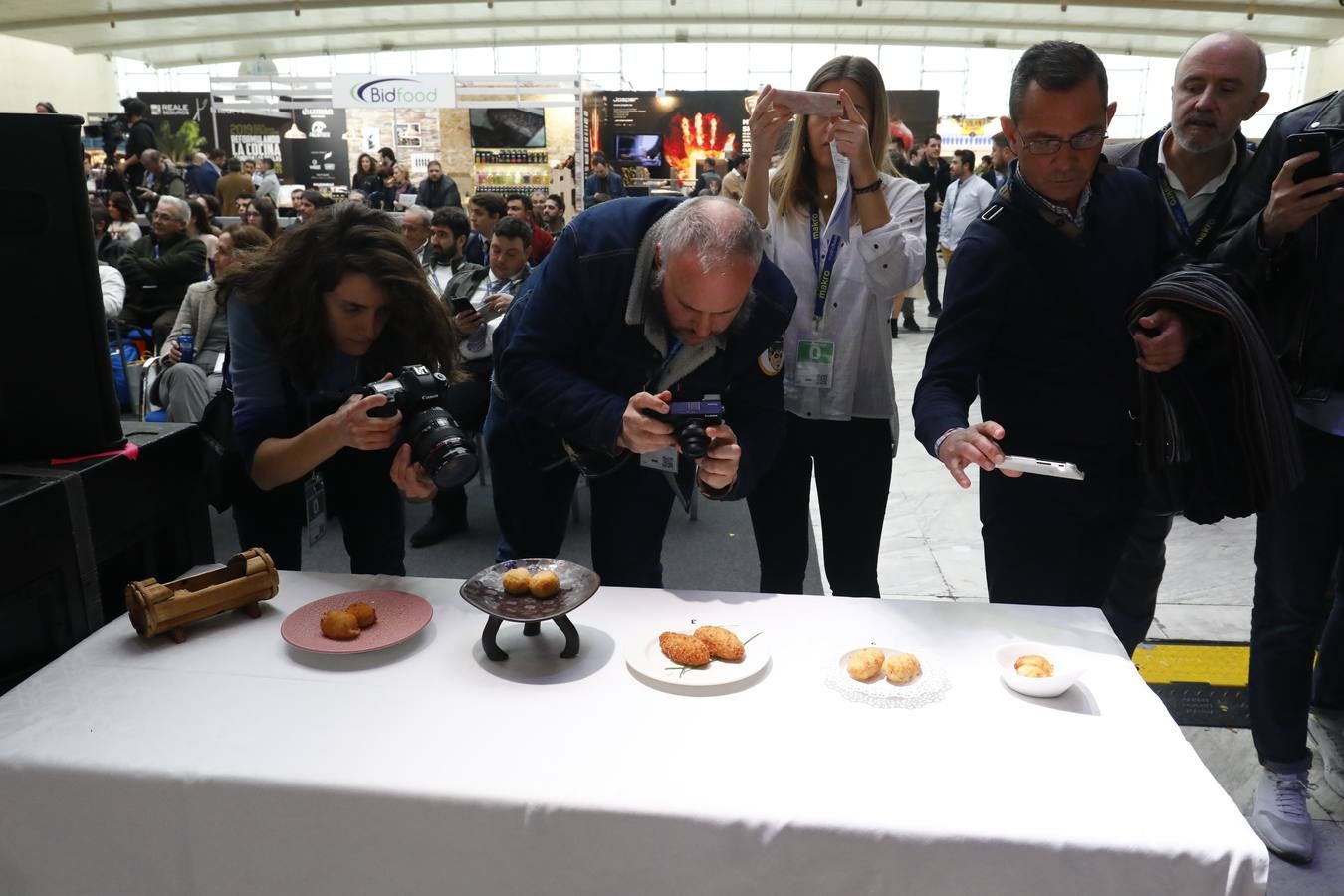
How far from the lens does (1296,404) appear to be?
1699mm

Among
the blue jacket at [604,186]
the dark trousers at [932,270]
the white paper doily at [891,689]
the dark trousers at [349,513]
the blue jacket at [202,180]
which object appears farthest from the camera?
the blue jacket at [604,186]

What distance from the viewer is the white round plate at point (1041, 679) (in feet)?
3.99

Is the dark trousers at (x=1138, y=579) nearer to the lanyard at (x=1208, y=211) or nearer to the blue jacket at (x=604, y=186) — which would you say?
the lanyard at (x=1208, y=211)

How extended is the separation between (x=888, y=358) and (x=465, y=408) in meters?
2.15

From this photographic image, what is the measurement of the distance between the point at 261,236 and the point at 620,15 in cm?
1450

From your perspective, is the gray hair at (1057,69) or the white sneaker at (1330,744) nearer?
the gray hair at (1057,69)

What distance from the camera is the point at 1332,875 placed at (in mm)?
1746

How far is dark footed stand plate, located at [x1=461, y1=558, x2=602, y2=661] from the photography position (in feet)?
4.27

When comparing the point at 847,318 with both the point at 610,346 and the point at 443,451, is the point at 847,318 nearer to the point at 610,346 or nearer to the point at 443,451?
the point at 610,346

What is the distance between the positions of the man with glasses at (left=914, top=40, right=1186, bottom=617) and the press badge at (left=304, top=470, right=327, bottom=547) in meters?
1.15

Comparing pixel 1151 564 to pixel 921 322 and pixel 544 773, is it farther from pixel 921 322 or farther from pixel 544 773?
pixel 921 322

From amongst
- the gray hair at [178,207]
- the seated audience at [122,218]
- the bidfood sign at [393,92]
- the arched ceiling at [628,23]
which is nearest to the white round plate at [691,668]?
the gray hair at [178,207]

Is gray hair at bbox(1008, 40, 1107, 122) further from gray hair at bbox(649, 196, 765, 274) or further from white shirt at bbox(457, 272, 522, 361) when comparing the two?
white shirt at bbox(457, 272, 522, 361)

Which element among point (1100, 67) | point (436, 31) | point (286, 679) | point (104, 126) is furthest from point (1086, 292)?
point (436, 31)
